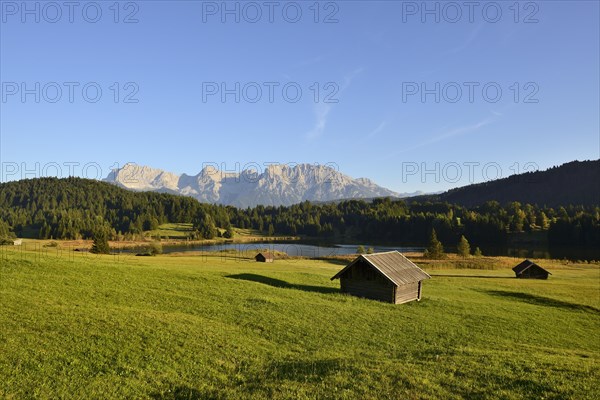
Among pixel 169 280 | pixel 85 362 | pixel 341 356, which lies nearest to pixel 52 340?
pixel 85 362

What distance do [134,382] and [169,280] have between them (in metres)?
26.3

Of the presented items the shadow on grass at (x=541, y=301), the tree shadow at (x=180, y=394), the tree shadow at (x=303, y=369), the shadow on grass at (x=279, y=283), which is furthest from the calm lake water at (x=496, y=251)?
the tree shadow at (x=180, y=394)

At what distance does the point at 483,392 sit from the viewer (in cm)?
1448

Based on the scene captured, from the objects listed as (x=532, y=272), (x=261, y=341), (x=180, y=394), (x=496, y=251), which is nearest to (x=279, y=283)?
(x=261, y=341)

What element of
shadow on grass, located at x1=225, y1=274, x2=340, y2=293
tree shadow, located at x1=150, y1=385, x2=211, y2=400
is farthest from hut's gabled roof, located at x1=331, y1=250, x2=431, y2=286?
tree shadow, located at x1=150, y1=385, x2=211, y2=400

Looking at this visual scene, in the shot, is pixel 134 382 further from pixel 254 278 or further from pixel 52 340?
pixel 254 278

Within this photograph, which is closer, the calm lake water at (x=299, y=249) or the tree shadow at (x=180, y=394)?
the tree shadow at (x=180, y=394)

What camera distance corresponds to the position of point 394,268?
139 ft

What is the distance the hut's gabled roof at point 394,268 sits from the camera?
133 ft

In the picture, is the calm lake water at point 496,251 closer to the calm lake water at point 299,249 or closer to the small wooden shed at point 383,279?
the calm lake water at point 299,249

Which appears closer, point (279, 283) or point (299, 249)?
point (279, 283)

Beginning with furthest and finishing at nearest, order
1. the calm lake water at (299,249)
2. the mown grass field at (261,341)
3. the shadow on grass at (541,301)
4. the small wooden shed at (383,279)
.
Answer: the calm lake water at (299,249)
the shadow on grass at (541,301)
the small wooden shed at (383,279)
the mown grass field at (261,341)

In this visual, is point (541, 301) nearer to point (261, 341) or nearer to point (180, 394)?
point (261, 341)

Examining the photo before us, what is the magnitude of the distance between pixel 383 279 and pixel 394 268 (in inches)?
91.5
